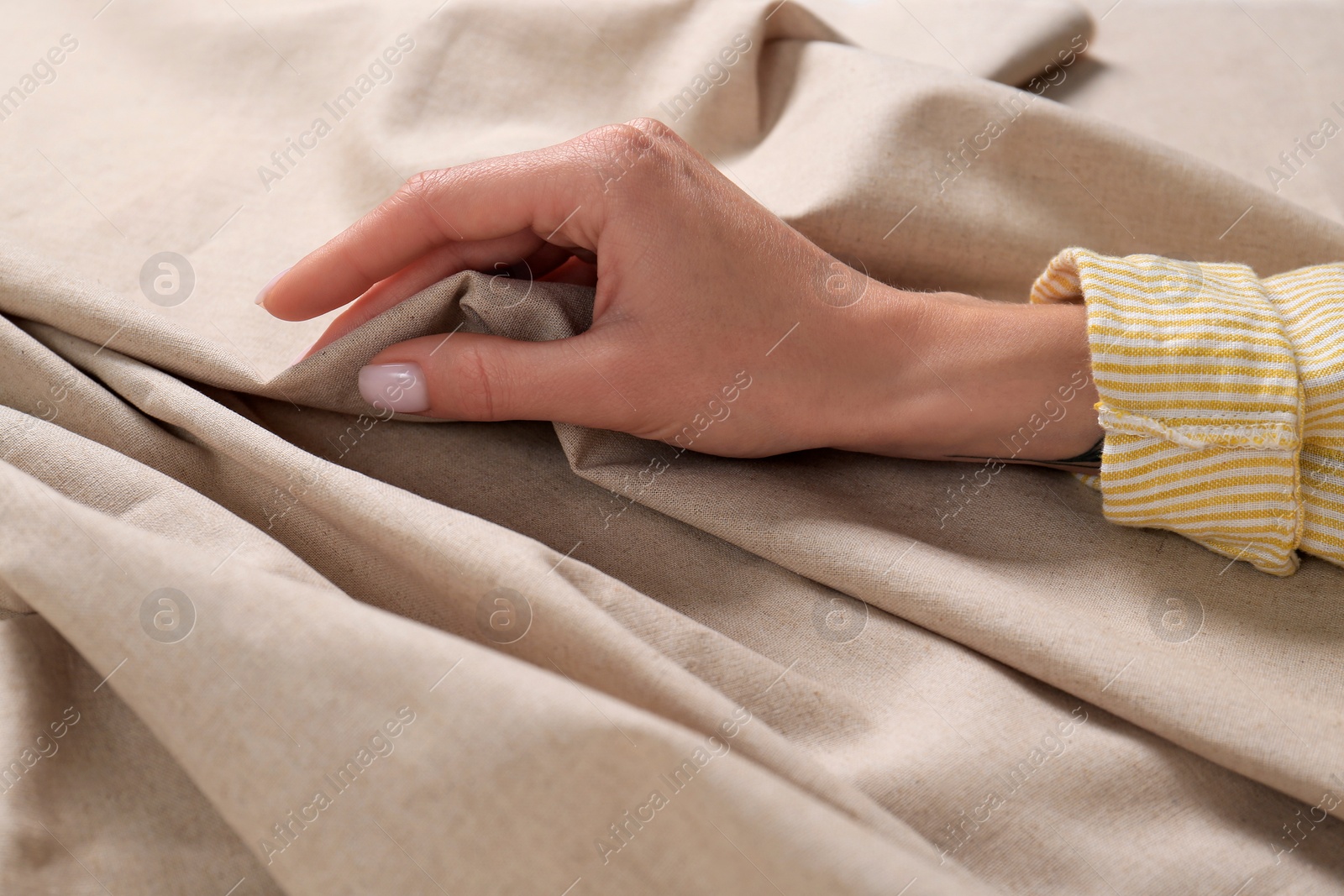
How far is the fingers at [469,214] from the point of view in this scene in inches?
25.7

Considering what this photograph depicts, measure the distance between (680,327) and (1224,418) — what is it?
385 millimetres

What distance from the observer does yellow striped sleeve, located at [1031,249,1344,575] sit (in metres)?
0.64

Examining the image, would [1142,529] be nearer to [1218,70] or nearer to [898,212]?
[898,212]

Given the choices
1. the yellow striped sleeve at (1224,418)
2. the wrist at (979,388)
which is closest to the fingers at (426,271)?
the wrist at (979,388)

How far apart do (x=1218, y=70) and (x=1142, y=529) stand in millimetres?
749

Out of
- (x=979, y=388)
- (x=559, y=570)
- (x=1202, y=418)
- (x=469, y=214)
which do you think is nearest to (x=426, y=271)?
(x=469, y=214)

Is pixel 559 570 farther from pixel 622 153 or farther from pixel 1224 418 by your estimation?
pixel 1224 418

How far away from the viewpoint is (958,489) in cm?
72

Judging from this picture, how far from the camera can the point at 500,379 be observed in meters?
0.64

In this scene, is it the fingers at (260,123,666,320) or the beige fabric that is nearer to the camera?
the beige fabric

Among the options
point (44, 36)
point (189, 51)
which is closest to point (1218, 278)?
point (189, 51)

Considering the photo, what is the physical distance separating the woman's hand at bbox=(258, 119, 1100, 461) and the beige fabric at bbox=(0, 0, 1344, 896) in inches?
1.3

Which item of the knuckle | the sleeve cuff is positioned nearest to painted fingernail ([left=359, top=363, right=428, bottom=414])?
the knuckle

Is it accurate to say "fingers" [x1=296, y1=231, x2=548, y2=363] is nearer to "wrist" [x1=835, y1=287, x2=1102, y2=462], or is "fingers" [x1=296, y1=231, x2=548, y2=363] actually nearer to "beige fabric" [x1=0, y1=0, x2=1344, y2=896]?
"beige fabric" [x1=0, y1=0, x2=1344, y2=896]
